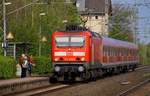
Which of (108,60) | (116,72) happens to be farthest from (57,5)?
(108,60)

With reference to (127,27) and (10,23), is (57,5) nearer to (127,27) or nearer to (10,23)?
(10,23)

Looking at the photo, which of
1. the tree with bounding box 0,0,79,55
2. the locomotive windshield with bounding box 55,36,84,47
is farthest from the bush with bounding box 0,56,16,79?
the tree with bounding box 0,0,79,55

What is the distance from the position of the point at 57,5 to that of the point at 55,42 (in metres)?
33.1

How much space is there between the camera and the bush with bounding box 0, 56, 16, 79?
34594 mm

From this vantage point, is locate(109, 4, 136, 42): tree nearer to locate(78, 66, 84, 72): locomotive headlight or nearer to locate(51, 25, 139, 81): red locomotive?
locate(51, 25, 139, 81): red locomotive

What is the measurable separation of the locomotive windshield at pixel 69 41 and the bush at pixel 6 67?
345 cm

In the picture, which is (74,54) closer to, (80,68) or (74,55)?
(74,55)

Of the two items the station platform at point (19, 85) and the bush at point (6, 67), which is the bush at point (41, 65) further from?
the station platform at point (19, 85)

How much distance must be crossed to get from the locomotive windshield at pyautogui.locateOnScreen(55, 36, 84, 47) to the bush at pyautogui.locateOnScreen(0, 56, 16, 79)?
345 cm

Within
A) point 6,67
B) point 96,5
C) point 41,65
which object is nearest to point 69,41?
point 6,67

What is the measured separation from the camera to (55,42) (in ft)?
115

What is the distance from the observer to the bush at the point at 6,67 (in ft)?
113

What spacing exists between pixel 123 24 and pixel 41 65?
58.6 m

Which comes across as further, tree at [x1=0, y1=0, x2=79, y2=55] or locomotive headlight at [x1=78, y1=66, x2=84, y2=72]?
tree at [x1=0, y1=0, x2=79, y2=55]
